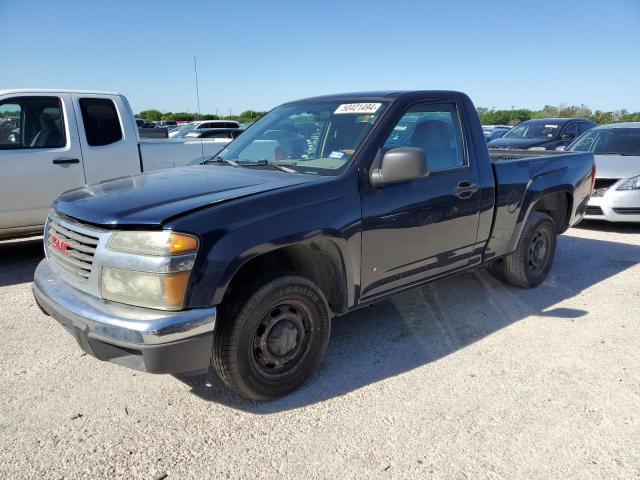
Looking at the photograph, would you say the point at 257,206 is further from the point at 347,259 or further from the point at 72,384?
the point at 72,384

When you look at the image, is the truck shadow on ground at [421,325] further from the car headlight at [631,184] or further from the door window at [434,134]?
the car headlight at [631,184]

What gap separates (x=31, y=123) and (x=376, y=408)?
5.05 meters

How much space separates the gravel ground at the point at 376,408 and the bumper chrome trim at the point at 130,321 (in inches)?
22.9

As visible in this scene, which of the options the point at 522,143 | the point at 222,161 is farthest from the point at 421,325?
the point at 522,143

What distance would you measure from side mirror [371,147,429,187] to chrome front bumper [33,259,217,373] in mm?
1333

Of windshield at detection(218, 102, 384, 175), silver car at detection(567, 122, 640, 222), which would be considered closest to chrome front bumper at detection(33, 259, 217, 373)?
windshield at detection(218, 102, 384, 175)

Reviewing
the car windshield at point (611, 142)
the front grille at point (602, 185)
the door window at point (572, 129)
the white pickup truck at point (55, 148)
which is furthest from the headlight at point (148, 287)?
the door window at point (572, 129)

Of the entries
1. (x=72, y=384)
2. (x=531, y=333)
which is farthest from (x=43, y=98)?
(x=531, y=333)

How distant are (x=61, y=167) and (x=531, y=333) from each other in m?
5.05

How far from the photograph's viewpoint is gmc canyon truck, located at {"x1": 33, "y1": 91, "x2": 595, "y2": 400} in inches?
97.0

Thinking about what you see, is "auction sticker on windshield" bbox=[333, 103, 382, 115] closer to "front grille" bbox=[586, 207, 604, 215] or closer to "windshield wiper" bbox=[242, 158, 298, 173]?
"windshield wiper" bbox=[242, 158, 298, 173]

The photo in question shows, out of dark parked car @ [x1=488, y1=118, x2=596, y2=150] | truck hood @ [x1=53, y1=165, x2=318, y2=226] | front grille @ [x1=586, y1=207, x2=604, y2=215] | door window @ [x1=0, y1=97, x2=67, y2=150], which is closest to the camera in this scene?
truck hood @ [x1=53, y1=165, x2=318, y2=226]

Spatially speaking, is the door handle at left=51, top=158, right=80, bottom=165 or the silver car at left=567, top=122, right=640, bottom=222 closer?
the door handle at left=51, top=158, right=80, bottom=165

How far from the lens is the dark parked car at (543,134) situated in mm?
11797
